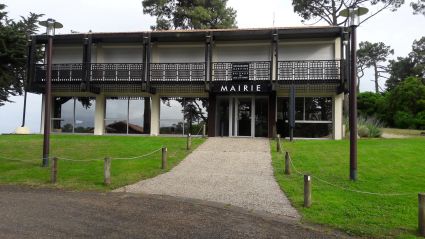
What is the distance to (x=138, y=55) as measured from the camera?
25.5 m

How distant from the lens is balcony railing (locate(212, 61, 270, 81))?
23239 millimetres

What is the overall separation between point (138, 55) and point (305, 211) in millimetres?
18580

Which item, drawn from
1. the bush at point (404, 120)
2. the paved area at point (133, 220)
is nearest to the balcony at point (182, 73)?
the paved area at point (133, 220)

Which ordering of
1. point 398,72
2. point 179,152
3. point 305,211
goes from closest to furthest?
point 305,211 → point 179,152 → point 398,72

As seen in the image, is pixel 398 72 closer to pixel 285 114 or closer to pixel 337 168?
pixel 285 114

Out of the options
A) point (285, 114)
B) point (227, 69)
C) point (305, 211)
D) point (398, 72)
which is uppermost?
point (398, 72)

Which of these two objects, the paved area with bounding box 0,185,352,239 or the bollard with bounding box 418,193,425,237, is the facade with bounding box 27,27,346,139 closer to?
the paved area with bounding box 0,185,352,239

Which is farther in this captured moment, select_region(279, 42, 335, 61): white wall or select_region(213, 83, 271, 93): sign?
select_region(279, 42, 335, 61): white wall

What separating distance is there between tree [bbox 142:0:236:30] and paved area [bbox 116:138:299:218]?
778 inches

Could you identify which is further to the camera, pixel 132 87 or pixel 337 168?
pixel 132 87

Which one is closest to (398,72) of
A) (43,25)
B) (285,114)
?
(285,114)

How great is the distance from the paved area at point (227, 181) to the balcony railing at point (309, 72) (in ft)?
18.9

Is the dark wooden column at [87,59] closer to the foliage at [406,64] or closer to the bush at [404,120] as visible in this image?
the bush at [404,120]

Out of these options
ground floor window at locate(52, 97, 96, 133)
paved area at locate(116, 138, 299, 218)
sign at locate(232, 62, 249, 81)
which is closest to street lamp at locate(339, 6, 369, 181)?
paved area at locate(116, 138, 299, 218)
